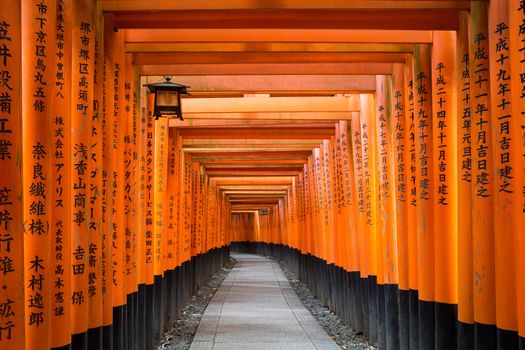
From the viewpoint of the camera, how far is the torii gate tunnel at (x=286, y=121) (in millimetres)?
4176

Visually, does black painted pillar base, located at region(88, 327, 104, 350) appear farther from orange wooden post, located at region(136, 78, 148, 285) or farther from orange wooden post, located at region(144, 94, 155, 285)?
orange wooden post, located at region(144, 94, 155, 285)

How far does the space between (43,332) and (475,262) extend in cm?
329

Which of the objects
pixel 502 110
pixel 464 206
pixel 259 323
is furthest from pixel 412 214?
pixel 259 323

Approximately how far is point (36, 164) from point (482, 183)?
3.31 m

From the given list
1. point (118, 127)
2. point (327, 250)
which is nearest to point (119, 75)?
point (118, 127)

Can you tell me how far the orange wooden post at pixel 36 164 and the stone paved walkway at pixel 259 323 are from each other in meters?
6.13

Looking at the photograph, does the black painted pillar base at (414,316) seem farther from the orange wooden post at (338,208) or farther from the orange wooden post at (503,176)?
the orange wooden post at (338,208)

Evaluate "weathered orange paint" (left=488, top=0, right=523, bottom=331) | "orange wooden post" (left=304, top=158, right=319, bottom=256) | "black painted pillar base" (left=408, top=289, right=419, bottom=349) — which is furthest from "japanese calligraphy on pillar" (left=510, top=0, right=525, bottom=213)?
"orange wooden post" (left=304, top=158, right=319, bottom=256)

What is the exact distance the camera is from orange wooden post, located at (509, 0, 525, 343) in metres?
4.21

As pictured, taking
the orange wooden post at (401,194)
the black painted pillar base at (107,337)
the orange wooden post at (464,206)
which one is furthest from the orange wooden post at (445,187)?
the black painted pillar base at (107,337)

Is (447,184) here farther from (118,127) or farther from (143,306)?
(143,306)

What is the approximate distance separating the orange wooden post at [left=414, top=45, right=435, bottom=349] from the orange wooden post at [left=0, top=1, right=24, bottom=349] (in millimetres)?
4345

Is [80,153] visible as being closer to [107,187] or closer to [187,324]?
[107,187]

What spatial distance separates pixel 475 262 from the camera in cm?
525
